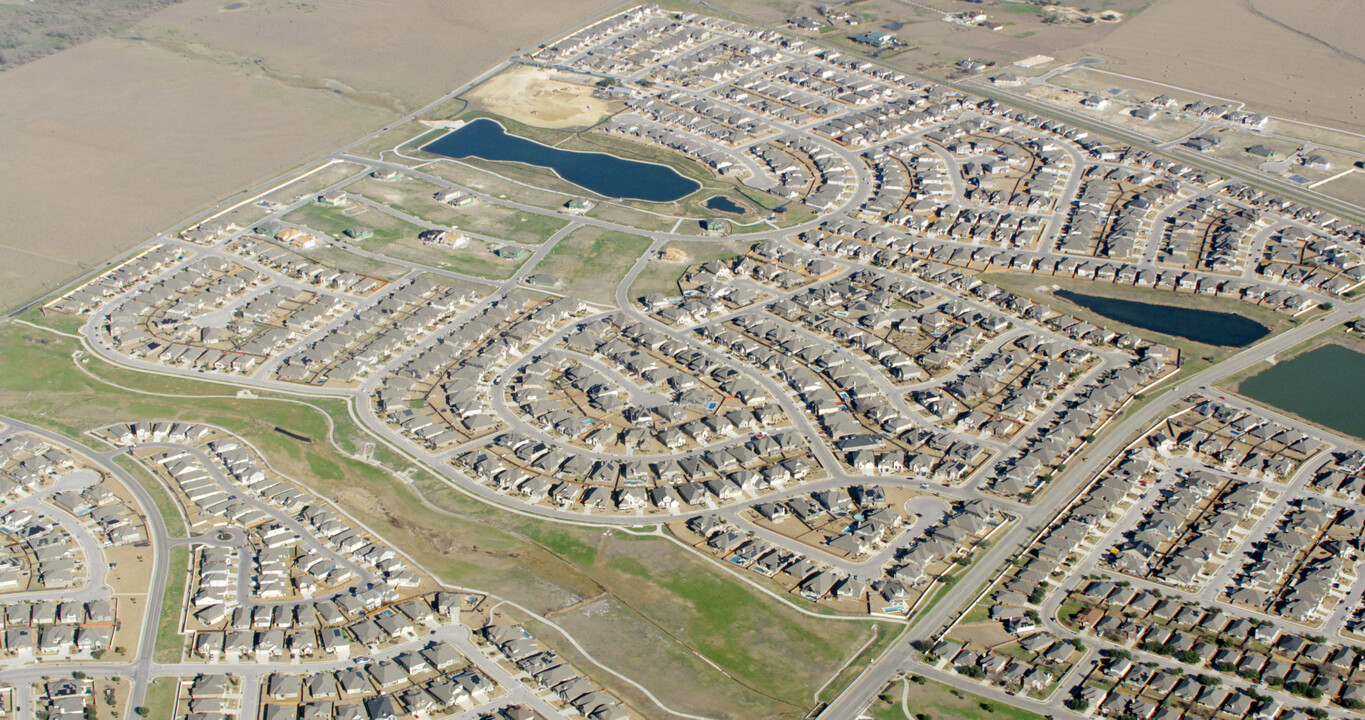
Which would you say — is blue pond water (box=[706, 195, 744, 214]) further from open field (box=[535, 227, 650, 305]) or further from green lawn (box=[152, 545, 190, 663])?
green lawn (box=[152, 545, 190, 663])

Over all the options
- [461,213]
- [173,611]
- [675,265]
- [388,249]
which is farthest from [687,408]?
[461,213]

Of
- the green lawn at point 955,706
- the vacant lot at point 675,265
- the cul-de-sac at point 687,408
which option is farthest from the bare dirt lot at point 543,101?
the green lawn at point 955,706

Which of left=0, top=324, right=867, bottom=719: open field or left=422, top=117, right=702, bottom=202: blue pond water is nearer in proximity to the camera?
left=0, top=324, right=867, bottom=719: open field

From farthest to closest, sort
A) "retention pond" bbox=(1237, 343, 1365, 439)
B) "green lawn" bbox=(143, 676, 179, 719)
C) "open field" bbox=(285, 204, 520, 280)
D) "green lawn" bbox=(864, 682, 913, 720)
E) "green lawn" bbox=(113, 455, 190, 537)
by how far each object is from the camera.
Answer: "open field" bbox=(285, 204, 520, 280), "retention pond" bbox=(1237, 343, 1365, 439), "green lawn" bbox=(113, 455, 190, 537), "green lawn" bbox=(864, 682, 913, 720), "green lawn" bbox=(143, 676, 179, 719)

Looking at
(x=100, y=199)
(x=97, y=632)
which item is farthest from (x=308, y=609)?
(x=100, y=199)

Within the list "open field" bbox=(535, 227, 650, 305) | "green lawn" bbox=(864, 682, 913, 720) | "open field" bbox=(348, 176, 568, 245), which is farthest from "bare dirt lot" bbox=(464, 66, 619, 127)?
"green lawn" bbox=(864, 682, 913, 720)

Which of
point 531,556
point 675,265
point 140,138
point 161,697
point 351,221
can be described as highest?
point 140,138

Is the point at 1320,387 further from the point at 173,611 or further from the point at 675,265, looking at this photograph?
the point at 173,611
